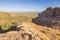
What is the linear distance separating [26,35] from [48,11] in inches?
1063

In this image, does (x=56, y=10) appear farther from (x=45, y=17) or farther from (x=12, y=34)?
(x=12, y=34)

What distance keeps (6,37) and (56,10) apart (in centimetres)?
2710

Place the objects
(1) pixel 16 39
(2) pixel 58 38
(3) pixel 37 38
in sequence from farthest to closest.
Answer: (2) pixel 58 38 < (3) pixel 37 38 < (1) pixel 16 39

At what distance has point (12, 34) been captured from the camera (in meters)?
23.8

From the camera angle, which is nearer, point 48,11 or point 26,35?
point 26,35

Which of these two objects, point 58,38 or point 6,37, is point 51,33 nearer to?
point 58,38

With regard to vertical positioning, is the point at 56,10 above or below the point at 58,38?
above

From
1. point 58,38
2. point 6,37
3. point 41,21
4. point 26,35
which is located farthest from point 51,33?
point 41,21

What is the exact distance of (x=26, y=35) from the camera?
23.0 metres

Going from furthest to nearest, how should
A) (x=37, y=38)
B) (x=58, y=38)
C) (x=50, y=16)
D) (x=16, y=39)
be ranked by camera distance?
(x=50, y=16), (x=58, y=38), (x=37, y=38), (x=16, y=39)

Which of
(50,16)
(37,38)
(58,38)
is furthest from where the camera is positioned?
(50,16)

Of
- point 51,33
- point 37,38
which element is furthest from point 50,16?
point 37,38

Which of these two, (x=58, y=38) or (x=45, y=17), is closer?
(x=58, y=38)

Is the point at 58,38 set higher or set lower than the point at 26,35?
lower
